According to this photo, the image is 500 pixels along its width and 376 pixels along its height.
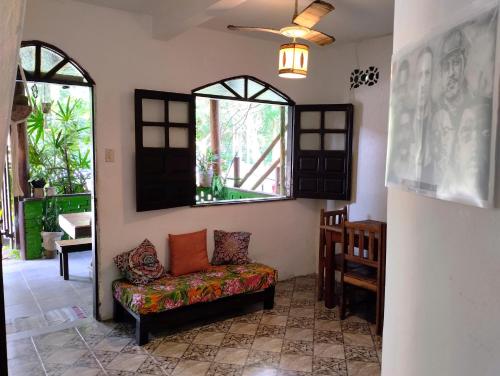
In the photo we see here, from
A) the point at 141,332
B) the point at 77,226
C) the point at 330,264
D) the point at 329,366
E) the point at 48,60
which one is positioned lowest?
the point at 329,366

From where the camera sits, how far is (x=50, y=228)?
5.68 metres

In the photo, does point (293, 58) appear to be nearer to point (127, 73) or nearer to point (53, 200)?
point (127, 73)

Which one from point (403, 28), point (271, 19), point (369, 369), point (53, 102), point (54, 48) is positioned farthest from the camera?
point (53, 102)

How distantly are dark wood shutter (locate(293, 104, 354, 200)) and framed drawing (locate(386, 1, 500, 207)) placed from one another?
10.5ft

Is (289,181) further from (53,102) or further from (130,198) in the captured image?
(53,102)

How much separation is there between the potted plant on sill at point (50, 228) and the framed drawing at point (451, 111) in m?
5.40

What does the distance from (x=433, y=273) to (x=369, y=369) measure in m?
1.98

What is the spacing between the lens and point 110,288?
358 centimetres

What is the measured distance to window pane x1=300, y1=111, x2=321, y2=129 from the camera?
463 cm

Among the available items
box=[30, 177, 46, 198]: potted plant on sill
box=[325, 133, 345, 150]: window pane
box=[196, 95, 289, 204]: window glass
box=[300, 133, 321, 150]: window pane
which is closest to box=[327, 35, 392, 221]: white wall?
box=[325, 133, 345, 150]: window pane

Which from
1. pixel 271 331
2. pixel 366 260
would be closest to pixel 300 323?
pixel 271 331

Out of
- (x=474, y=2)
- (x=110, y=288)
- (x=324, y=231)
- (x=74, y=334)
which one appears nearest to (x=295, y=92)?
(x=324, y=231)

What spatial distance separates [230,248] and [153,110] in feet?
4.94

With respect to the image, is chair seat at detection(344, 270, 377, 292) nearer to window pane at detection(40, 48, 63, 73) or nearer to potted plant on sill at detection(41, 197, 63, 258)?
window pane at detection(40, 48, 63, 73)
